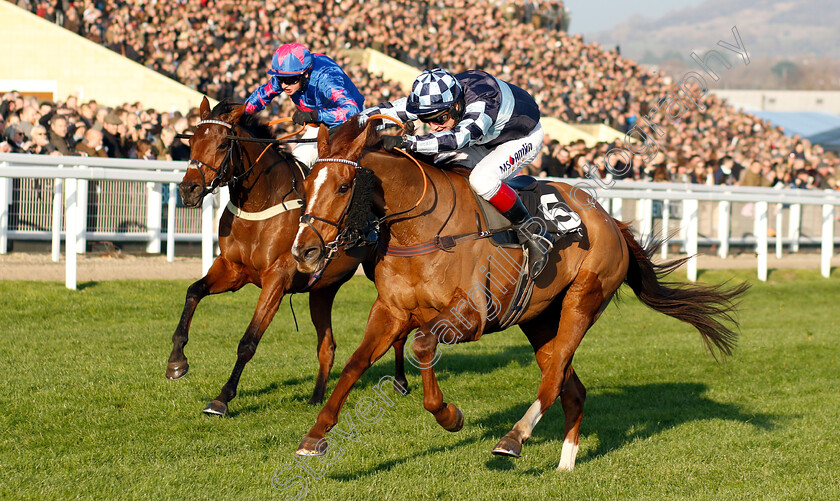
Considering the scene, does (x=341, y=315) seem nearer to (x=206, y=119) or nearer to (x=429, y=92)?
(x=206, y=119)

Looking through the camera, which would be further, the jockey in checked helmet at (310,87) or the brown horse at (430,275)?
the jockey in checked helmet at (310,87)

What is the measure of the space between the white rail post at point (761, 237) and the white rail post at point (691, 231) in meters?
1.00

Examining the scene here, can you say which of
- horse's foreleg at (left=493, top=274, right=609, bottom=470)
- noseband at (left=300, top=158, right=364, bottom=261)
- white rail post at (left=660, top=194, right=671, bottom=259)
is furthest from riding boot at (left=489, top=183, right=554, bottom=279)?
white rail post at (left=660, top=194, right=671, bottom=259)

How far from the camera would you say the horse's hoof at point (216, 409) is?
4.86 metres

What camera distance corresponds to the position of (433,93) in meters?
4.00

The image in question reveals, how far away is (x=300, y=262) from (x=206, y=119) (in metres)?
2.03

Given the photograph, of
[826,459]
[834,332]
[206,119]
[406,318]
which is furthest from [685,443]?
[834,332]

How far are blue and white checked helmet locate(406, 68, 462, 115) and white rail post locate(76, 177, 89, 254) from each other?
4.91m

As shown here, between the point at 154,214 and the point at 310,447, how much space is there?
5.68 meters

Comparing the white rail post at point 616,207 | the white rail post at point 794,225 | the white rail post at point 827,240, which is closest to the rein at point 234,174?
the white rail post at point 616,207

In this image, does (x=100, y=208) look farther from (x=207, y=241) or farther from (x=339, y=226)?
(x=339, y=226)

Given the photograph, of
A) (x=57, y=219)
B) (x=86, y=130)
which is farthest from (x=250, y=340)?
(x=86, y=130)

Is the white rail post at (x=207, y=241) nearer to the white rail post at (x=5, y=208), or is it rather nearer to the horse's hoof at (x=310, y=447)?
the white rail post at (x=5, y=208)

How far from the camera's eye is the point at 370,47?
1897cm
